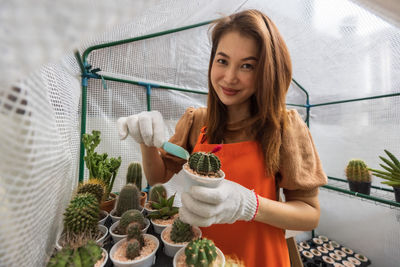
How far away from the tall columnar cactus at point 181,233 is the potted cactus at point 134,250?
0.06 metres

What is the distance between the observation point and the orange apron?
605 millimetres

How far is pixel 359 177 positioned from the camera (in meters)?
1.11

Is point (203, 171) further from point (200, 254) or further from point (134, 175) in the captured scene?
point (134, 175)

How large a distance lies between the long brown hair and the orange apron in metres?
0.05

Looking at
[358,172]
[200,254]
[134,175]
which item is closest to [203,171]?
[200,254]

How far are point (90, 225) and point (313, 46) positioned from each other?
1500 mm

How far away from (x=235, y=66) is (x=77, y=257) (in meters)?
0.64

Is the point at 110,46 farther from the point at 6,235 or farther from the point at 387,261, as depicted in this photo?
the point at 387,261

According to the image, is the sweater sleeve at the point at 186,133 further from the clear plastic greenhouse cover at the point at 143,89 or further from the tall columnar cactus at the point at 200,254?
the tall columnar cactus at the point at 200,254

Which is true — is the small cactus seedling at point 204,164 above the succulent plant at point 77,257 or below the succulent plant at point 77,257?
above

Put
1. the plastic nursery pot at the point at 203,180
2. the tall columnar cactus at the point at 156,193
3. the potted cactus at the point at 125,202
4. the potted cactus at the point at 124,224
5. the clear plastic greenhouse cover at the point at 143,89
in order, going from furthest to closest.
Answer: the tall columnar cactus at the point at 156,193, the potted cactus at the point at 125,202, the potted cactus at the point at 124,224, the plastic nursery pot at the point at 203,180, the clear plastic greenhouse cover at the point at 143,89

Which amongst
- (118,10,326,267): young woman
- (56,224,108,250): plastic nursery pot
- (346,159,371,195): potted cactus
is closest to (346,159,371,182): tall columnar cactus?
(346,159,371,195): potted cactus

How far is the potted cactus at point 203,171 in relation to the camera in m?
0.42

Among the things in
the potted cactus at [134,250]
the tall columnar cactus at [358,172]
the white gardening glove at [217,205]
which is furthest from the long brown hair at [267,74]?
the tall columnar cactus at [358,172]
